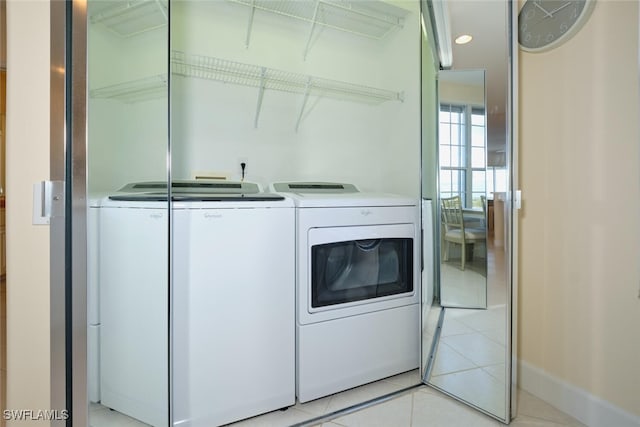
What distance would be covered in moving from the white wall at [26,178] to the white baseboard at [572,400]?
1963mm

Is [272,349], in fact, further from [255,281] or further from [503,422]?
[503,422]

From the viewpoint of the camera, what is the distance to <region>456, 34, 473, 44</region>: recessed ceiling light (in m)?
1.50

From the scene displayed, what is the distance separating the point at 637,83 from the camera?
1.16 meters

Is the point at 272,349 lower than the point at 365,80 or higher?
lower

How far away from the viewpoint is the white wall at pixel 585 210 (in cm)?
120

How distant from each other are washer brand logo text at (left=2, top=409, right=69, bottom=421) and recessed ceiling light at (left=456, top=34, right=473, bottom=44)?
2.06 meters

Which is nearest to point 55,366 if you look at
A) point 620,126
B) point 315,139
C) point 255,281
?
point 255,281

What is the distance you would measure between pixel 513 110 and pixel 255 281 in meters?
1.37

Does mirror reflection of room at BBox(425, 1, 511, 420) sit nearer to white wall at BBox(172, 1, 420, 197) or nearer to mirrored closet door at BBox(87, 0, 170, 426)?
white wall at BBox(172, 1, 420, 197)

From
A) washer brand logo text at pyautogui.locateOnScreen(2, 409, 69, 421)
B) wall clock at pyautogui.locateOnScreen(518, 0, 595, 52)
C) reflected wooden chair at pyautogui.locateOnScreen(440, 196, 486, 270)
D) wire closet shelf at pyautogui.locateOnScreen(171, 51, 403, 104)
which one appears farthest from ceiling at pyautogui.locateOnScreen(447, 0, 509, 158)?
washer brand logo text at pyautogui.locateOnScreen(2, 409, 69, 421)

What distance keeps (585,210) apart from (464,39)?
3.20 feet

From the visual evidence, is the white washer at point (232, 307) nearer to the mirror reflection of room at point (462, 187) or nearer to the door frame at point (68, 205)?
the door frame at point (68, 205)

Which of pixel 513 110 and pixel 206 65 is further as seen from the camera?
pixel 206 65

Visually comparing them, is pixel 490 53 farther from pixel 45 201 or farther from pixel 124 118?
pixel 45 201
